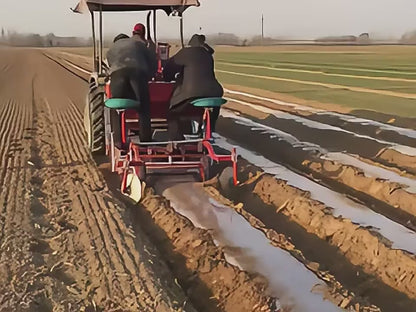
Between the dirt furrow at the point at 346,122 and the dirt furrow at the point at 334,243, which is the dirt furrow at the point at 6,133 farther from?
the dirt furrow at the point at 346,122

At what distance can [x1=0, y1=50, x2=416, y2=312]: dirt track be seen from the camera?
4145 millimetres

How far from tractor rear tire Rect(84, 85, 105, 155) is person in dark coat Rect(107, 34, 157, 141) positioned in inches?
53.9

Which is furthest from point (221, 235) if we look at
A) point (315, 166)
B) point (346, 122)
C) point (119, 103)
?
point (346, 122)

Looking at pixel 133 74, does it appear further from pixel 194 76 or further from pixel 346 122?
pixel 346 122

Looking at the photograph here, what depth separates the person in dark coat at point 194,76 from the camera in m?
6.94

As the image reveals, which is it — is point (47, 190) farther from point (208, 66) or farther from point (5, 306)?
point (5, 306)

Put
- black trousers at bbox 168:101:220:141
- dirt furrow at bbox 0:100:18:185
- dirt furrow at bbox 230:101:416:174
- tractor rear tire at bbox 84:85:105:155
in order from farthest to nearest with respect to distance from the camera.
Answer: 1. dirt furrow at bbox 230:101:416:174
2. tractor rear tire at bbox 84:85:105:155
3. dirt furrow at bbox 0:100:18:185
4. black trousers at bbox 168:101:220:141

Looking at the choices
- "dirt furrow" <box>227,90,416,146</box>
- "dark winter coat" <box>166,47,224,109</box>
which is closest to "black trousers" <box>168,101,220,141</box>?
"dark winter coat" <box>166,47,224,109</box>

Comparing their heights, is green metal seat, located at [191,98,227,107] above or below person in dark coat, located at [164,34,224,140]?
below

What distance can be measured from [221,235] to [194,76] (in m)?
2.36

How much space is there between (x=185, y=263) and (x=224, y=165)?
127 inches

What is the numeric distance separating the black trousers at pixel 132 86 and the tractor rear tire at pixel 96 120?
1514mm

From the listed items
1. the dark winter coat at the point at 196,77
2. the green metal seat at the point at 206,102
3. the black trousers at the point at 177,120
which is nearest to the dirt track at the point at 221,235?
Result: the black trousers at the point at 177,120

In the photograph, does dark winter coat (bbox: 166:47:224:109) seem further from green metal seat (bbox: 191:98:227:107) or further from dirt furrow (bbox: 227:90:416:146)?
dirt furrow (bbox: 227:90:416:146)
